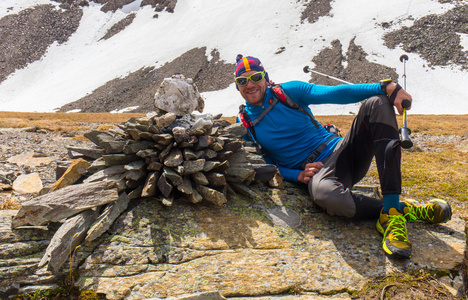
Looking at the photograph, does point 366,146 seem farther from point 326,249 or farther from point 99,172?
point 99,172

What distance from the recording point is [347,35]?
84.1 m

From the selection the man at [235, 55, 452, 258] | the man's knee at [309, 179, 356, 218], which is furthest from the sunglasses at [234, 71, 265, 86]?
the man's knee at [309, 179, 356, 218]

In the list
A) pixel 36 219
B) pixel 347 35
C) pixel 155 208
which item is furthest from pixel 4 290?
pixel 347 35

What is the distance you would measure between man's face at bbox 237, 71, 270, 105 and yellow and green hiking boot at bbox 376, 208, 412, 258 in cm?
302

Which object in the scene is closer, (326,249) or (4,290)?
(4,290)

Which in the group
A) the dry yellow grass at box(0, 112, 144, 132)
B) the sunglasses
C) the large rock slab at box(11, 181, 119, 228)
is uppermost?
the sunglasses

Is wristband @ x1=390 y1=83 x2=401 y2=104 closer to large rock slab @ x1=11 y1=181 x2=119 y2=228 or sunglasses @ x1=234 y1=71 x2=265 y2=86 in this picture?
sunglasses @ x1=234 y1=71 x2=265 y2=86

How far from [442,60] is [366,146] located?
82619mm

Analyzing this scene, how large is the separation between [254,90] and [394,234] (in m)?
3.44

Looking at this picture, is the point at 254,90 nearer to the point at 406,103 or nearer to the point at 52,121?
the point at 406,103

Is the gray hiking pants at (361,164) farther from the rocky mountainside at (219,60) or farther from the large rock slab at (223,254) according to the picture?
the rocky mountainside at (219,60)

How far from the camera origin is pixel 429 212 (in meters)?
4.98

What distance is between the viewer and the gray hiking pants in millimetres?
4609

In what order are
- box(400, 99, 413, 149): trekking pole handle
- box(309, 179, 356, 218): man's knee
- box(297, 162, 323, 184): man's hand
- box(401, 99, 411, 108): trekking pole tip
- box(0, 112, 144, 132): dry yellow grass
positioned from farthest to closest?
box(0, 112, 144, 132): dry yellow grass, box(297, 162, 323, 184): man's hand, box(309, 179, 356, 218): man's knee, box(401, 99, 411, 108): trekking pole tip, box(400, 99, 413, 149): trekking pole handle
